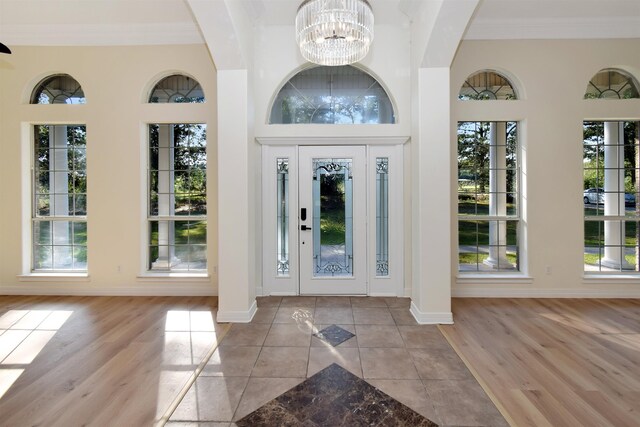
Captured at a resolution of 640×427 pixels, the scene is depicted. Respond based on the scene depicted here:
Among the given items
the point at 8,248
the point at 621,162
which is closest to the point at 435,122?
the point at 621,162

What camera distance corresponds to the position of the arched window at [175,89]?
4297mm

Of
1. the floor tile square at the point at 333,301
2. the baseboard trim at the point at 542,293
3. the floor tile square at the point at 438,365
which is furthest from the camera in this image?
the baseboard trim at the point at 542,293

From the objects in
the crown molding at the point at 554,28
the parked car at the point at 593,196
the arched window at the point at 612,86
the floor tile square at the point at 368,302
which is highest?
the crown molding at the point at 554,28

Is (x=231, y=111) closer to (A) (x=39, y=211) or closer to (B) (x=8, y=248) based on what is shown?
(A) (x=39, y=211)

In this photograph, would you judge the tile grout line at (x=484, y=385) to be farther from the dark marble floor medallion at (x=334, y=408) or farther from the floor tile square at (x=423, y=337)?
the dark marble floor medallion at (x=334, y=408)

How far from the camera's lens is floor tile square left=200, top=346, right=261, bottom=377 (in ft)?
7.75

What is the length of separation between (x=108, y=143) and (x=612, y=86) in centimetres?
695

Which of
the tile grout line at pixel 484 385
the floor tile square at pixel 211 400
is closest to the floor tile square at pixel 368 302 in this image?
the tile grout line at pixel 484 385

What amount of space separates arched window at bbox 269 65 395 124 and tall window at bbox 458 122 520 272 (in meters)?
1.33

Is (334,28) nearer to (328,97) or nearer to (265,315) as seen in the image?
(328,97)

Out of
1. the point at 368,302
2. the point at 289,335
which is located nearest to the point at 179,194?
the point at 289,335

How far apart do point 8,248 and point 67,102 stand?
2.21m

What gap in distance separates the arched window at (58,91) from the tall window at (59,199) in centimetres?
36

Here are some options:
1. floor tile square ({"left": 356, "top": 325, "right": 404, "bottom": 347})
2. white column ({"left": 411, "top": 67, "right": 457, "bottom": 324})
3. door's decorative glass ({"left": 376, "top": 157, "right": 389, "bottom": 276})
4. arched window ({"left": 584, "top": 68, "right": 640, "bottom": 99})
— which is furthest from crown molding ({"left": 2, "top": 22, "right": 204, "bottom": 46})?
arched window ({"left": 584, "top": 68, "right": 640, "bottom": 99})
